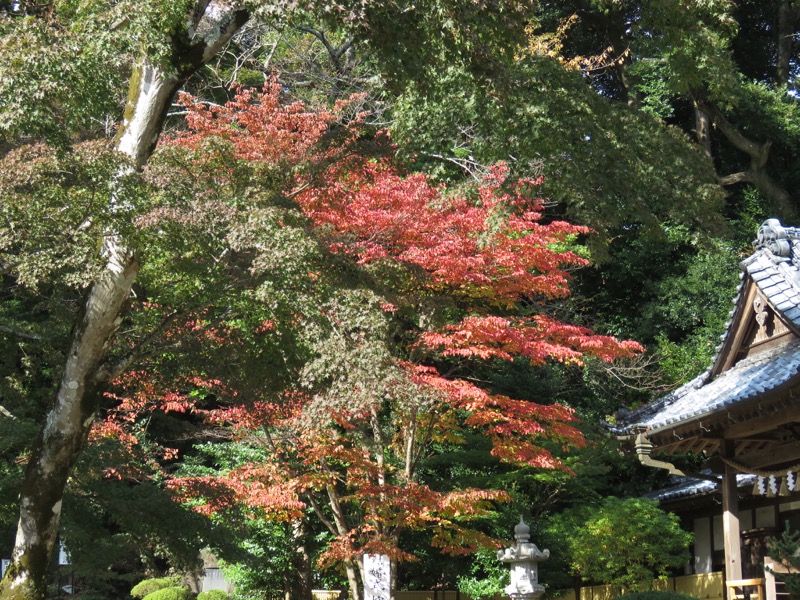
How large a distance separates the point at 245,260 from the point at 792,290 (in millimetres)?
5641

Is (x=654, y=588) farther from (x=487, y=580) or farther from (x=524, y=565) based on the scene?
(x=524, y=565)

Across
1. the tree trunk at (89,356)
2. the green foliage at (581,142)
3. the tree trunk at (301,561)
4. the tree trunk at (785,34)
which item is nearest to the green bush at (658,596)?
the green foliage at (581,142)

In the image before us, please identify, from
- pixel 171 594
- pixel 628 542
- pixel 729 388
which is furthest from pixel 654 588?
pixel 171 594

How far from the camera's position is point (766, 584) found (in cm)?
914

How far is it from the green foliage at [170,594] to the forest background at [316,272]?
1.06 metres

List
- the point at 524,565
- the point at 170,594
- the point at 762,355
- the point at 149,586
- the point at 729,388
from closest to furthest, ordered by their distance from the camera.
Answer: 1. the point at 729,388
2. the point at 762,355
3. the point at 524,565
4. the point at 170,594
5. the point at 149,586

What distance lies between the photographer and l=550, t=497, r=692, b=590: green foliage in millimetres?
13391

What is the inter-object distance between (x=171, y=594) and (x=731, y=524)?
10.2m

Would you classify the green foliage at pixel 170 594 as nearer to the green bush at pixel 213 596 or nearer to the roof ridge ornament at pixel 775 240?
the green bush at pixel 213 596

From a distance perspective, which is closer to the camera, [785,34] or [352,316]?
[352,316]

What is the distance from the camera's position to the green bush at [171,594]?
50.7 feet

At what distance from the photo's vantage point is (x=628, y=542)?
43.9 feet

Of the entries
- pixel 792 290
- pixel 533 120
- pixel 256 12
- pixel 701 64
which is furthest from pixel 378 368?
pixel 701 64

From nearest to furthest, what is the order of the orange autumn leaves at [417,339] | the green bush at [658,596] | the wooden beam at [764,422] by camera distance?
the wooden beam at [764,422] → the green bush at [658,596] → the orange autumn leaves at [417,339]
